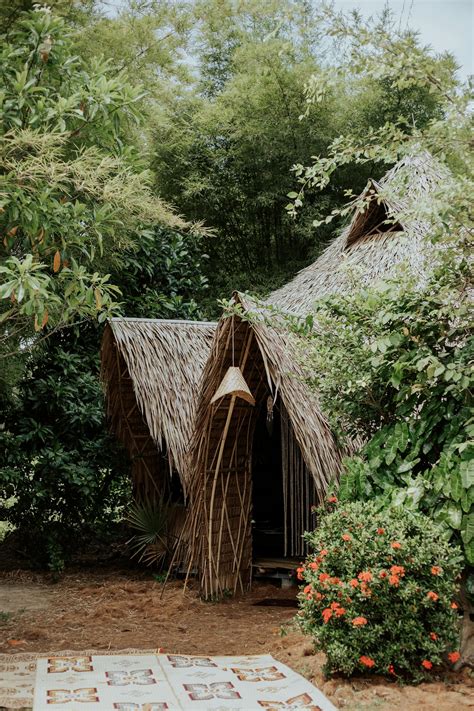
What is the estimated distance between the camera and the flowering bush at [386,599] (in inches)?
140

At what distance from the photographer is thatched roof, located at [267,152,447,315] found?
6536 mm

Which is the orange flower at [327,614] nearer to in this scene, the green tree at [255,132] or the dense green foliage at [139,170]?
the dense green foliage at [139,170]

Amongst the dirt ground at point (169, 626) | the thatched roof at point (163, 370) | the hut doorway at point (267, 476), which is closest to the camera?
the dirt ground at point (169, 626)

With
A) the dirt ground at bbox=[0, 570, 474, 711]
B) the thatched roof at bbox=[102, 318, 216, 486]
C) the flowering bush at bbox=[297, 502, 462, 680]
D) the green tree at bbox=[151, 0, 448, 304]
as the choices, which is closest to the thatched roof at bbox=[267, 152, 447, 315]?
the thatched roof at bbox=[102, 318, 216, 486]

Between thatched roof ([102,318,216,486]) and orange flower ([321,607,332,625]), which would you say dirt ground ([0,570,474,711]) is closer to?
orange flower ([321,607,332,625])

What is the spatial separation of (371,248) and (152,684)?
4.51m

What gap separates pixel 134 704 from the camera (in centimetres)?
352

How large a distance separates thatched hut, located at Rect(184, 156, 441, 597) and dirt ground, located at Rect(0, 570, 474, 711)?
42 centimetres

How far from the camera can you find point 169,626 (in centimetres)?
543

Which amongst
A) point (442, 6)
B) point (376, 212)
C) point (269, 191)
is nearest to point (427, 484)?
point (442, 6)

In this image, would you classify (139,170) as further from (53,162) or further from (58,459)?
(58,459)

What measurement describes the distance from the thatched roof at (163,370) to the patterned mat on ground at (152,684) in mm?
2302

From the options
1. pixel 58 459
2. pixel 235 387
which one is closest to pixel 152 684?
pixel 235 387

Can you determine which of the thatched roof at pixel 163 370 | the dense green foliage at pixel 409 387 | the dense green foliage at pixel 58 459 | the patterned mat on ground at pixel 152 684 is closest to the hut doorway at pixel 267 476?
the thatched roof at pixel 163 370
